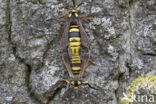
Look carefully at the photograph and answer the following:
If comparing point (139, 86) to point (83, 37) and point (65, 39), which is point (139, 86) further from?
point (65, 39)

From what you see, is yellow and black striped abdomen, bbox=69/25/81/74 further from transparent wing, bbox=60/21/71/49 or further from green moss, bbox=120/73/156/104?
green moss, bbox=120/73/156/104

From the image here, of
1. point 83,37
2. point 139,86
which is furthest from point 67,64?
point 139,86

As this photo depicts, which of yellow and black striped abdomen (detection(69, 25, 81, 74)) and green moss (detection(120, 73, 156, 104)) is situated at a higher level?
yellow and black striped abdomen (detection(69, 25, 81, 74))

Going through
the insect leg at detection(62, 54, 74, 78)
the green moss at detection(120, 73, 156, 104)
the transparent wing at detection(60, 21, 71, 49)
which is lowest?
the green moss at detection(120, 73, 156, 104)

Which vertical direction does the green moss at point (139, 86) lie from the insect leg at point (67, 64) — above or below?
below

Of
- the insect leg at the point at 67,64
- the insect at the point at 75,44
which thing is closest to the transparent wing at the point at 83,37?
the insect at the point at 75,44

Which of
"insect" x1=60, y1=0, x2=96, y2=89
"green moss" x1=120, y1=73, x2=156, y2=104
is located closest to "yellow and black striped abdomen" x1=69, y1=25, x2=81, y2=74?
"insect" x1=60, y1=0, x2=96, y2=89

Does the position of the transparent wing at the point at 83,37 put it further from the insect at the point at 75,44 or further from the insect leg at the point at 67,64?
the insect leg at the point at 67,64
